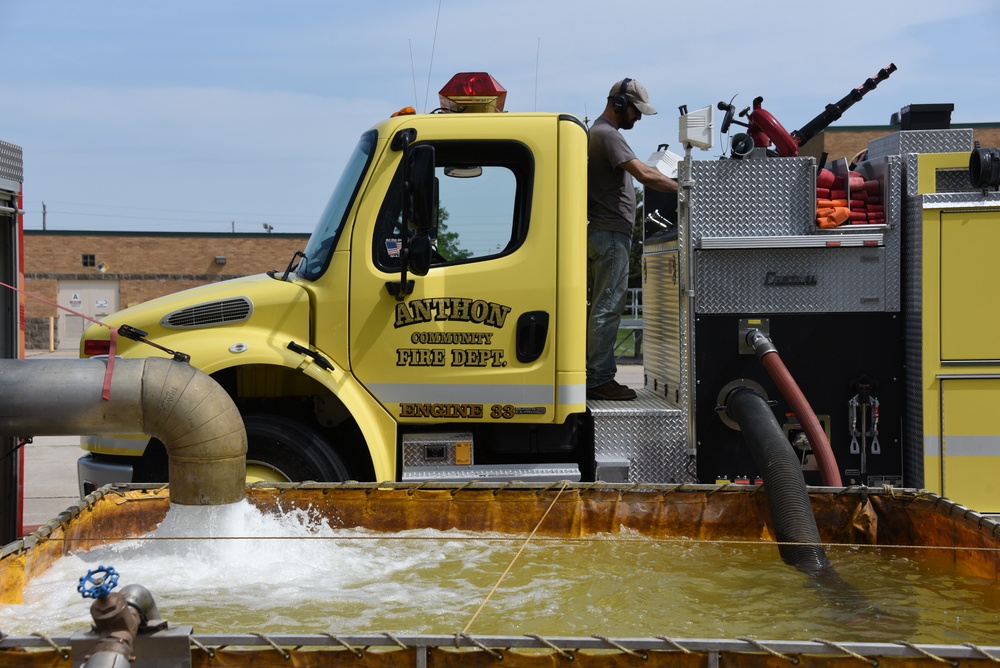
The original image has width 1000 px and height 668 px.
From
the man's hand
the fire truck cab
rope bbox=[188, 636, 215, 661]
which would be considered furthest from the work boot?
rope bbox=[188, 636, 215, 661]

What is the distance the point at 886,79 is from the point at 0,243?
599cm

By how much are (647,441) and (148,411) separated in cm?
288

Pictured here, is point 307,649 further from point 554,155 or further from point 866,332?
point 866,332

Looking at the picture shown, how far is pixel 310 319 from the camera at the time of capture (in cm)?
566

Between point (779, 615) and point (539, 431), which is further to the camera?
point (539, 431)

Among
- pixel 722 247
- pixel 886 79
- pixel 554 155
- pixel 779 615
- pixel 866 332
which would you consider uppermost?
pixel 886 79

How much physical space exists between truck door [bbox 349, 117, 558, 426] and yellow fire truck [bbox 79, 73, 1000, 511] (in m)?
0.01

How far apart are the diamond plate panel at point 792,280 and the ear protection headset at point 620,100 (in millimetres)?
1101

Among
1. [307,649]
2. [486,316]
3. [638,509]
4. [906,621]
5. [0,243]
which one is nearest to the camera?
[307,649]

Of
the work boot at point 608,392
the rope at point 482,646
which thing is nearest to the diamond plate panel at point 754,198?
the work boot at point 608,392

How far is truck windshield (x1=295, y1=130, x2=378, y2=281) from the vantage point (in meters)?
5.73

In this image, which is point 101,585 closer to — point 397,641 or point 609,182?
point 397,641

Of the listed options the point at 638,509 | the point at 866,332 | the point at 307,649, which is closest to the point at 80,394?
the point at 307,649

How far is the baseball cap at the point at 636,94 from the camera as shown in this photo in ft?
20.7
